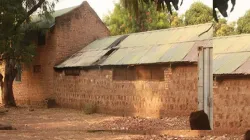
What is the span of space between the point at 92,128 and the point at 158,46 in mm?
5857

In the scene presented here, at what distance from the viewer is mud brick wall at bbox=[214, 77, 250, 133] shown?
10.6 metres

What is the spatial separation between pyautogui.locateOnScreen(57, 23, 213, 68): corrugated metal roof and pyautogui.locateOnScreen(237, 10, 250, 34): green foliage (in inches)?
658

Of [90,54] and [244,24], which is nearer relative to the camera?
[90,54]

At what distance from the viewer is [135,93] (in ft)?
51.7

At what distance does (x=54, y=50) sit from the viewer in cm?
2103

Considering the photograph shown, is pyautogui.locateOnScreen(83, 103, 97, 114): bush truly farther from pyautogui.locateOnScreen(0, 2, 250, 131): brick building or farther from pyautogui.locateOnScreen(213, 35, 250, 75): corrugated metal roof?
pyautogui.locateOnScreen(213, 35, 250, 75): corrugated metal roof

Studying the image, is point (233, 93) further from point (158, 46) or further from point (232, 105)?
point (158, 46)

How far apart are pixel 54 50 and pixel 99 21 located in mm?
4109

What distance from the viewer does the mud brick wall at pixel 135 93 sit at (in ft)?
46.0

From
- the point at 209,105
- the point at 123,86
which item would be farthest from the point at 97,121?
the point at 209,105

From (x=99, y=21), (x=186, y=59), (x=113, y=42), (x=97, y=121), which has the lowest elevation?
(x=97, y=121)

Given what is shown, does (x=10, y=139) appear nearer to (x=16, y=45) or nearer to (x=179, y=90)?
(x=179, y=90)

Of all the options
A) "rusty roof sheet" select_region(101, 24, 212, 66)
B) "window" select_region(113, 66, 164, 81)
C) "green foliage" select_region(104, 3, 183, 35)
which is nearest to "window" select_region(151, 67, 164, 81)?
"window" select_region(113, 66, 164, 81)

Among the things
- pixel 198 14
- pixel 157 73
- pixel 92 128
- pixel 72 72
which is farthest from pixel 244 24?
pixel 92 128
